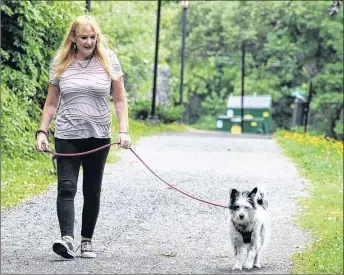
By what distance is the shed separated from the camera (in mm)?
59750

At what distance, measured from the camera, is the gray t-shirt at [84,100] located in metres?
7.15

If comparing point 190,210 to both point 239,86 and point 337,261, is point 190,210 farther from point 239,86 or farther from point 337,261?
point 239,86

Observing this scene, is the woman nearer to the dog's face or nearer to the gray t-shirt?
the gray t-shirt

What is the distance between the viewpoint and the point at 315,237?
9.86 metres

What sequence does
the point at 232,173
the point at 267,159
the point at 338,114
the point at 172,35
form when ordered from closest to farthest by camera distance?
the point at 232,173
the point at 267,159
the point at 338,114
the point at 172,35

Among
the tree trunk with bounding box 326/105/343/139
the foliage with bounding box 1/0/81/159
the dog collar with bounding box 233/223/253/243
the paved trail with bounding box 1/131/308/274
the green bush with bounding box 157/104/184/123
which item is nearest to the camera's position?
the dog collar with bounding box 233/223/253/243

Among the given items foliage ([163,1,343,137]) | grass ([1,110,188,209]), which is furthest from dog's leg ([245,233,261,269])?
foliage ([163,1,343,137])

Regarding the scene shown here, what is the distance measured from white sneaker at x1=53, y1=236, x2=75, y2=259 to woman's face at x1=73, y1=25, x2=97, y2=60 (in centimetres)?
143

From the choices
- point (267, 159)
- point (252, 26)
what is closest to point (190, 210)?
point (267, 159)

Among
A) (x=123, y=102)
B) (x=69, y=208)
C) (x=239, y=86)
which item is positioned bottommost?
(x=239, y=86)

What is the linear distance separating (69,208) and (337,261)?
2454 millimetres

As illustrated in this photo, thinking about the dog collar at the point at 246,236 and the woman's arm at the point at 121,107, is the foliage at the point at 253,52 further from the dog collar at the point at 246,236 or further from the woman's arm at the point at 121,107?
the woman's arm at the point at 121,107

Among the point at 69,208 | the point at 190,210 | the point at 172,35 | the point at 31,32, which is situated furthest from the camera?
the point at 172,35

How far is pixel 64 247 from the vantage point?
24.1ft
